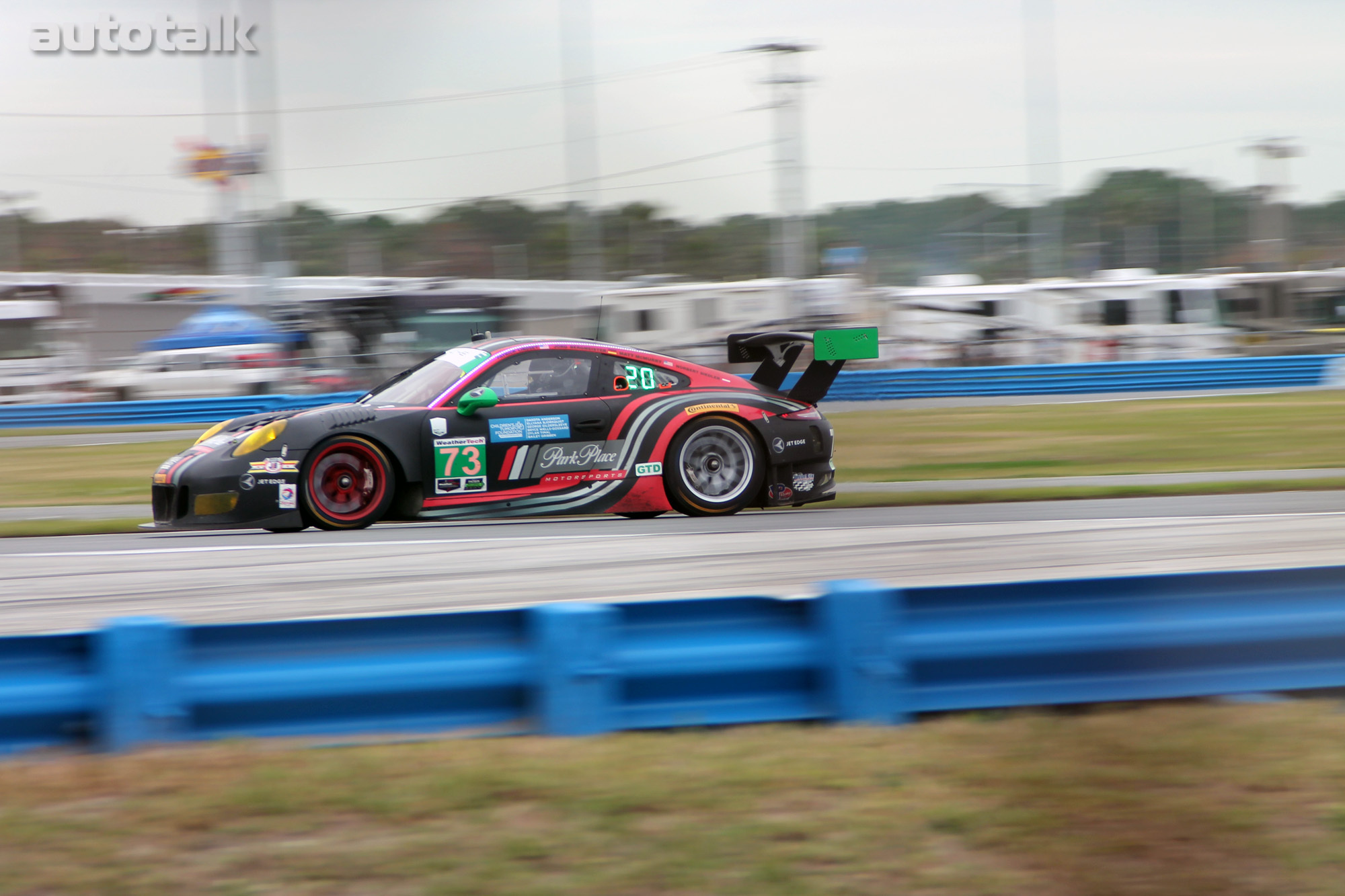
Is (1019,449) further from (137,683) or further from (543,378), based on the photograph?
(137,683)

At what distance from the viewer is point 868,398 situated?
18.0m

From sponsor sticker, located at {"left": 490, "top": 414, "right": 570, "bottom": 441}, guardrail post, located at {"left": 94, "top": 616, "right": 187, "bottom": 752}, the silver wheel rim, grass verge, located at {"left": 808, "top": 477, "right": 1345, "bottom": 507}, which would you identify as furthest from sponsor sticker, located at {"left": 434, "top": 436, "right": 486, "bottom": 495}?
guardrail post, located at {"left": 94, "top": 616, "right": 187, "bottom": 752}

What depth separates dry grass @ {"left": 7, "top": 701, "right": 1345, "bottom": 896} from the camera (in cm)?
250

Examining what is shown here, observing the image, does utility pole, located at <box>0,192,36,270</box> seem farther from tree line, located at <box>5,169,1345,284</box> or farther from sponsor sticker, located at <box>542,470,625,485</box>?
sponsor sticker, located at <box>542,470,625,485</box>

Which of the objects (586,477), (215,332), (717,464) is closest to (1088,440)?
(717,464)

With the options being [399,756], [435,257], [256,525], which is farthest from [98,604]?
[435,257]

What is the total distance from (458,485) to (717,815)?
5127mm

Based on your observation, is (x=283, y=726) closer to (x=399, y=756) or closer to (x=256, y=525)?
(x=399, y=756)

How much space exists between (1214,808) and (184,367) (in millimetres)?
24535

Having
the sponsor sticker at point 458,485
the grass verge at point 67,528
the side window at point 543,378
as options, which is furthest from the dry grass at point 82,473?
the side window at point 543,378

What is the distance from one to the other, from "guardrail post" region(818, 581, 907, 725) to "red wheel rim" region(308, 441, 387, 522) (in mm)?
4642

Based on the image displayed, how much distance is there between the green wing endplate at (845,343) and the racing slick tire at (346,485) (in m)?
2.85

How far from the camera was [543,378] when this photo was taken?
316 inches

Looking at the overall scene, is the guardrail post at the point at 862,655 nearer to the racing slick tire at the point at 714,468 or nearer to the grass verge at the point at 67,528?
the racing slick tire at the point at 714,468
